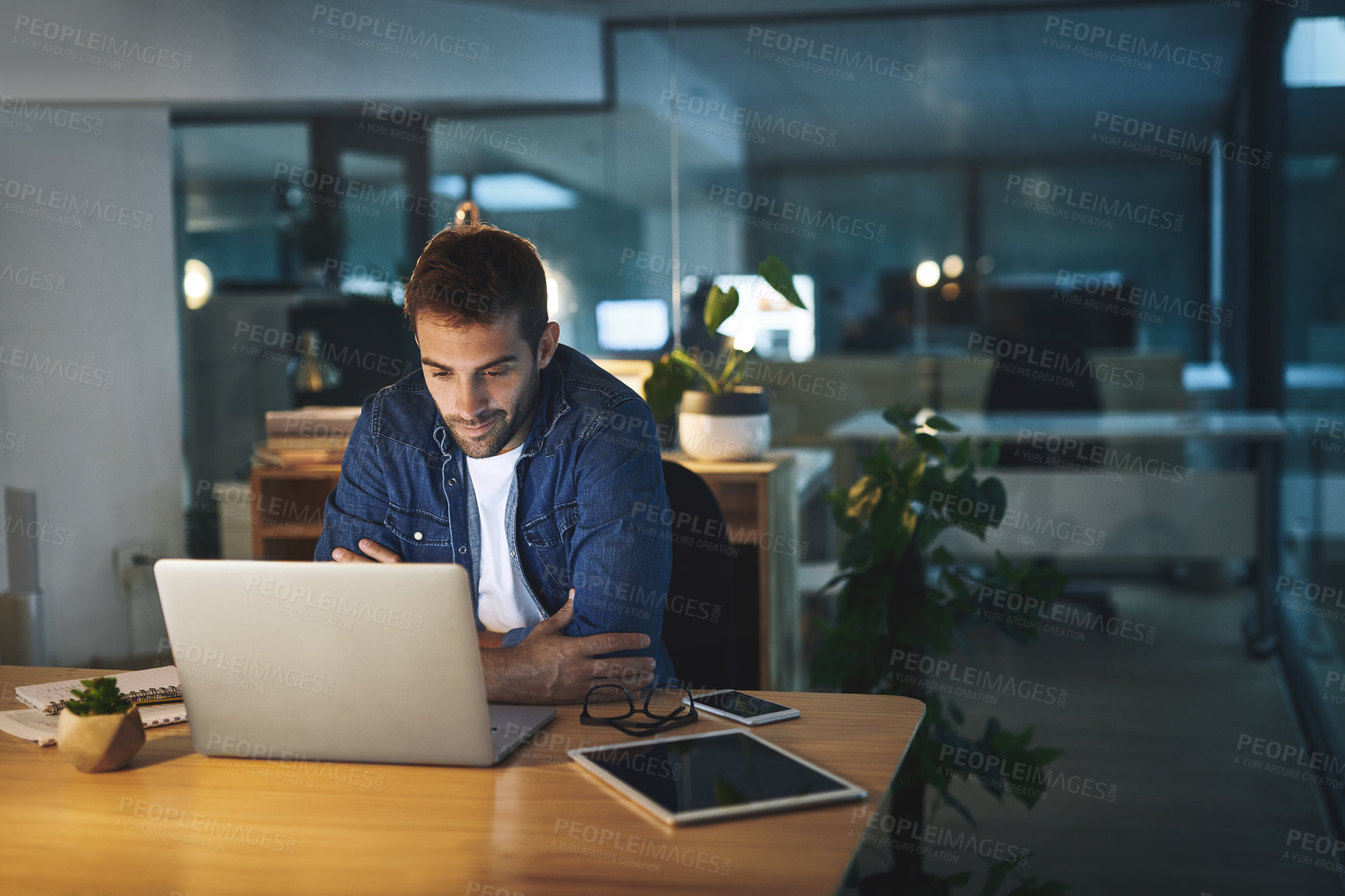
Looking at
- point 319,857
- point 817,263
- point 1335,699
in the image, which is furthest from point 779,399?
point 319,857

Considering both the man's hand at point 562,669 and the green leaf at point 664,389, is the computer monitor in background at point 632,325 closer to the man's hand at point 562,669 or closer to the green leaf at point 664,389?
the green leaf at point 664,389

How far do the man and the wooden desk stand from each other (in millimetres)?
312

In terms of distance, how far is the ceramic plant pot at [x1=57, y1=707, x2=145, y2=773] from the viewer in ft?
4.08

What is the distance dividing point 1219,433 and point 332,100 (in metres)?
3.63

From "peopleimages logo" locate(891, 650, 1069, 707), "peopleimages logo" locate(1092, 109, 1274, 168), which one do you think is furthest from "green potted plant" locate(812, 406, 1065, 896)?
"peopleimages logo" locate(1092, 109, 1274, 168)

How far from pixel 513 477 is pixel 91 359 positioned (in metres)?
1.96

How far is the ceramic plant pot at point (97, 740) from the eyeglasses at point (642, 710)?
1.68 ft

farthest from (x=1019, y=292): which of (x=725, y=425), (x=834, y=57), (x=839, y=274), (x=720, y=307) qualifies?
(x=720, y=307)

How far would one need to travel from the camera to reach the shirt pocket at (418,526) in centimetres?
185

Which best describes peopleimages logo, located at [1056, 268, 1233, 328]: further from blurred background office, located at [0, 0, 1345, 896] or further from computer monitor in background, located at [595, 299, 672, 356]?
computer monitor in background, located at [595, 299, 672, 356]

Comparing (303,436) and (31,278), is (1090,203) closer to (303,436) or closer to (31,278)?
(303,436)

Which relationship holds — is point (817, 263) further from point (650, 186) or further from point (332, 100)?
point (332, 100)

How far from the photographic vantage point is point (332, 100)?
4289 mm

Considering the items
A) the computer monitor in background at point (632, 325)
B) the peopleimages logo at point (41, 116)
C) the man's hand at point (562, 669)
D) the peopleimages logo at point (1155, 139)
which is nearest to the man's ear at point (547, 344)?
the man's hand at point (562, 669)
